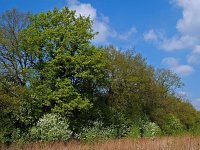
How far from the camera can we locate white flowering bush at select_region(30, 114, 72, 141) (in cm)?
3575

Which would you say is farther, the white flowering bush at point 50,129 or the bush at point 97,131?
the bush at point 97,131

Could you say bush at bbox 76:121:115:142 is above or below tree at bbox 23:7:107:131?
below

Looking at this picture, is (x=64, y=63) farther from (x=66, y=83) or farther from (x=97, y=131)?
(x=97, y=131)

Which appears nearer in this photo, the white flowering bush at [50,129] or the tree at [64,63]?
the white flowering bush at [50,129]

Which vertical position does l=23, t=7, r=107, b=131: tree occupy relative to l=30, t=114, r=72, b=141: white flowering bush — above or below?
above

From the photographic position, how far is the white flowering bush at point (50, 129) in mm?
35750

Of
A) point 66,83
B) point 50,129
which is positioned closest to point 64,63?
point 66,83

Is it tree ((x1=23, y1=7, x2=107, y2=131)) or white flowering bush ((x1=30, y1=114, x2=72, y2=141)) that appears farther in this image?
tree ((x1=23, y1=7, x2=107, y2=131))

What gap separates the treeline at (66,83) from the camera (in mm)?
36562

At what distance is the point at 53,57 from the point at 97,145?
26.8 meters

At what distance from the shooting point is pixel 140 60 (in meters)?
46.2

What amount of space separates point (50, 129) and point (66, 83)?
4.95 metres

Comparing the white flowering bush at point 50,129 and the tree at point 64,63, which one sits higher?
the tree at point 64,63

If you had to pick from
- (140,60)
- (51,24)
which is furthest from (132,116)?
(51,24)
